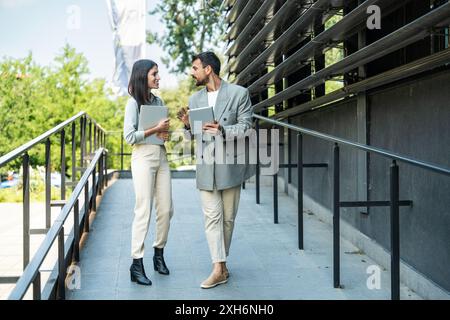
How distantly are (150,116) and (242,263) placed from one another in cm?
140

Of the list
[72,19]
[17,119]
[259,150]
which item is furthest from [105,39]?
[259,150]

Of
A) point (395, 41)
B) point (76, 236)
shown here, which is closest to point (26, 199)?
point (76, 236)

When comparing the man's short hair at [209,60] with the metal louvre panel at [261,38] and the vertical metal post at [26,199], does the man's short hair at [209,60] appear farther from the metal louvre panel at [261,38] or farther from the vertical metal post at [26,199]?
the metal louvre panel at [261,38]

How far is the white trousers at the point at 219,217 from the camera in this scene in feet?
13.1

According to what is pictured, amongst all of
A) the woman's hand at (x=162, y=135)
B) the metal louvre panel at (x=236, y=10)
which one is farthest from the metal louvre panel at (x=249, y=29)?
the woman's hand at (x=162, y=135)

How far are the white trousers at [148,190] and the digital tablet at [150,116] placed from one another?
0.12m

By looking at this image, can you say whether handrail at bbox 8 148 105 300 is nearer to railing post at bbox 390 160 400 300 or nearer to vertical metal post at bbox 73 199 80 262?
vertical metal post at bbox 73 199 80 262

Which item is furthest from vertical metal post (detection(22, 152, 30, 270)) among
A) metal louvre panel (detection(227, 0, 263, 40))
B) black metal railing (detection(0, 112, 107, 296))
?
metal louvre panel (detection(227, 0, 263, 40))

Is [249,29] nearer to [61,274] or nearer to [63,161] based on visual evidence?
[63,161]

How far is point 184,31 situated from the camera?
23.6 m

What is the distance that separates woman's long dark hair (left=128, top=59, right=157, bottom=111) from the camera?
4.05 meters
